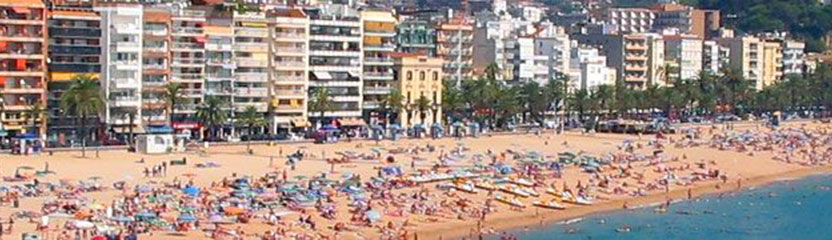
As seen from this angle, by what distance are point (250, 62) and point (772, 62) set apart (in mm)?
74181

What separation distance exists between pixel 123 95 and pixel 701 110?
62.0m

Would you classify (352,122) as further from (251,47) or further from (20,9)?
(20,9)

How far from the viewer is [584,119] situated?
114 m

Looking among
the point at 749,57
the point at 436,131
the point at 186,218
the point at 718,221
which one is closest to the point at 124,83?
the point at 436,131

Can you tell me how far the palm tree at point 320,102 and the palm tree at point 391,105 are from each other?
17.1 feet

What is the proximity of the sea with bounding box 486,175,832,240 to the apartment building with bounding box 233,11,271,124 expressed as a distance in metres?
26.8

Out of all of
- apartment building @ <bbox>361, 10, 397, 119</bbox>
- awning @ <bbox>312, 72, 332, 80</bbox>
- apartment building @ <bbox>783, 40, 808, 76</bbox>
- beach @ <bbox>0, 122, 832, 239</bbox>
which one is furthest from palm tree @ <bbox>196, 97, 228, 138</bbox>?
apartment building @ <bbox>783, 40, 808, 76</bbox>

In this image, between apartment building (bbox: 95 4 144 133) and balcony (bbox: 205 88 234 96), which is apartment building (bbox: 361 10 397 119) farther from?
apartment building (bbox: 95 4 144 133)

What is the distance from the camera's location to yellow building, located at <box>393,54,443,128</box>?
97312 millimetres

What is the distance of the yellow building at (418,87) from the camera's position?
97312mm

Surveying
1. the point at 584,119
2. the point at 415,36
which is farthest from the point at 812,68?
the point at 415,36

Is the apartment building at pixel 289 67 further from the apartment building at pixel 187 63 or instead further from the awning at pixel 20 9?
the awning at pixel 20 9

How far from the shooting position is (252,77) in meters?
87.3

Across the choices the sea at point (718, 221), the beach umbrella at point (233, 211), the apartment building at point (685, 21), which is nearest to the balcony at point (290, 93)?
the sea at point (718, 221)
